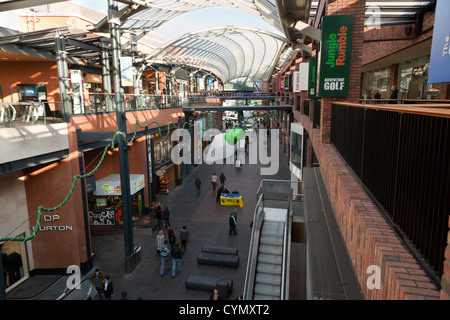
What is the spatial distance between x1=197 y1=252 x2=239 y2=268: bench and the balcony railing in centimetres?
881

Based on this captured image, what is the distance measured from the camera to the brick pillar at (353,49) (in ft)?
25.8

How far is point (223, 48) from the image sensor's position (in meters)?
44.6

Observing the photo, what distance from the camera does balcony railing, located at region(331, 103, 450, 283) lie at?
7.00 feet

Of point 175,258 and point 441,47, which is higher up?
point 441,47

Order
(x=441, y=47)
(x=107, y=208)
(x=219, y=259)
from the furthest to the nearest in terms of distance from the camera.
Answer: (x=107, y=208) → (x=219, y=259) → (x=441, y=47)

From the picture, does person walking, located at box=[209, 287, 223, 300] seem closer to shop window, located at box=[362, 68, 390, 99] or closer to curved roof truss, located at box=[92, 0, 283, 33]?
curved roof truss, located at box=[92, 0, 283, 33]

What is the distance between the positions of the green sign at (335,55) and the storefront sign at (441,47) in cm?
452

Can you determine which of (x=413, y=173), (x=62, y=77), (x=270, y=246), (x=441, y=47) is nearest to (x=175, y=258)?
(x=270, y=246)

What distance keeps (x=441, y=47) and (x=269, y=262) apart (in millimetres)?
9552

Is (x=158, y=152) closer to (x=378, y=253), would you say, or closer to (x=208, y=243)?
(x=208, y=243)

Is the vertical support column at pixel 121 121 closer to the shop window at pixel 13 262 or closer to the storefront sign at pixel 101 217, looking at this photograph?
the shop window at pixel 13 262

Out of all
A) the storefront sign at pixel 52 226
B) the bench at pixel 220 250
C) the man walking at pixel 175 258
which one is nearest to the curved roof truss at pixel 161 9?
the storefront sign at pixel 52 226

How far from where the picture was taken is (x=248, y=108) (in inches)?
1117
